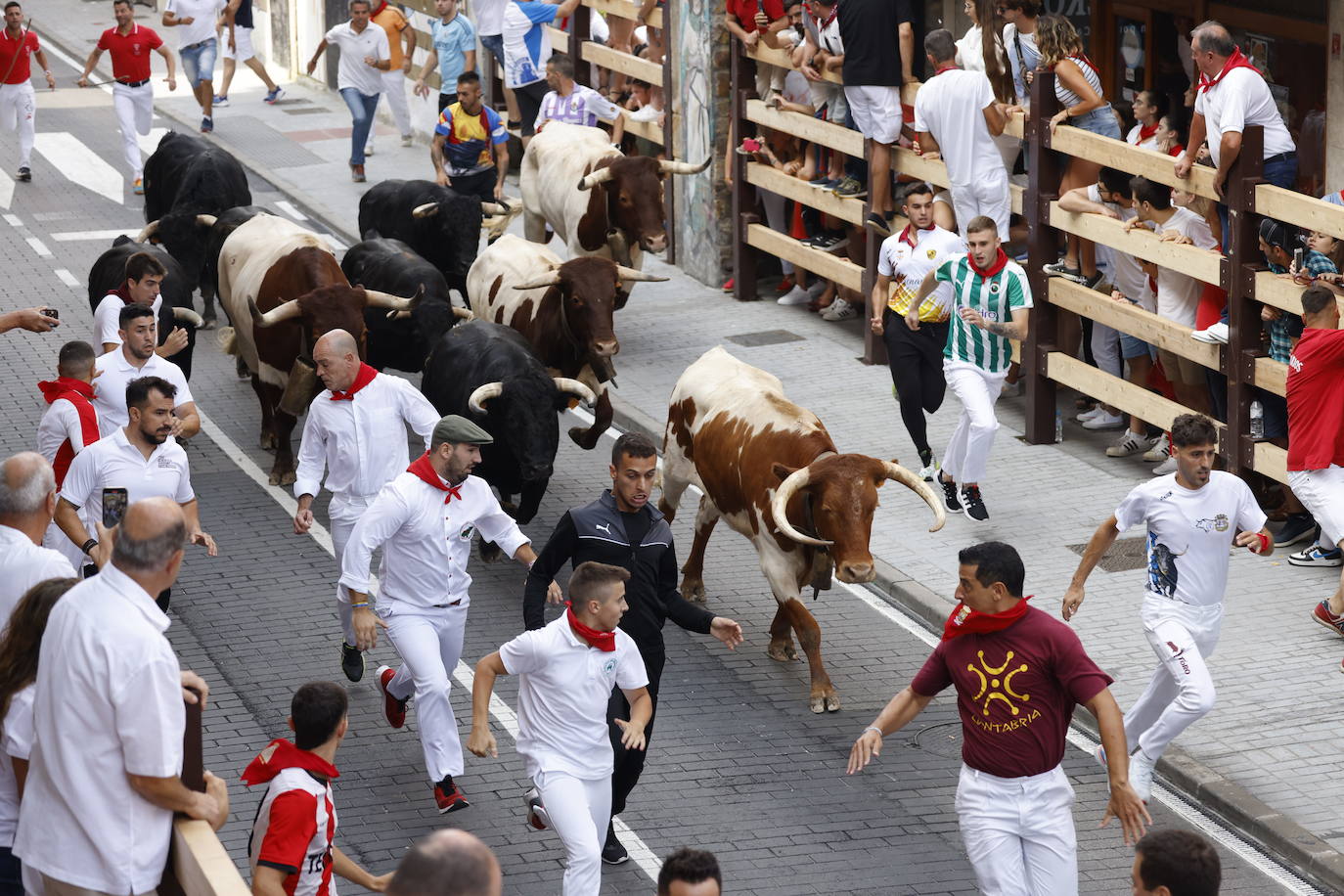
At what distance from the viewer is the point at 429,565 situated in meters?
9.50

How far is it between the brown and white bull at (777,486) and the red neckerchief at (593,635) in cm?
227

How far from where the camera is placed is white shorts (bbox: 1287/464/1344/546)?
38.5 feet

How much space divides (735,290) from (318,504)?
22.1 ft

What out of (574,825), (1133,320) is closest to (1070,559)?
(1133,320)

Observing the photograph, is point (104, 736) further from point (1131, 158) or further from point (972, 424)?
point (1131, 158)

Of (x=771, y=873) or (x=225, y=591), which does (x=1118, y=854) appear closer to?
(x=771, y=873)

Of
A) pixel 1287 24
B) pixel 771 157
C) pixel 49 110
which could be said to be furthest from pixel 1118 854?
pixel 49 110

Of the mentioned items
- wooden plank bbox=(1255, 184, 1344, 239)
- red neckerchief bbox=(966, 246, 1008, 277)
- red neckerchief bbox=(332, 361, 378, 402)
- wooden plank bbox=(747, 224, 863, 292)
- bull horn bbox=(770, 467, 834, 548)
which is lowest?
wooden plank bbox=(747, 224, 863, 292)

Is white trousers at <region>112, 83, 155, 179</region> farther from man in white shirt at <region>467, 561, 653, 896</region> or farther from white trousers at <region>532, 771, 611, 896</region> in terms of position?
white trousers at <region>532, 771, 611, 896</region>

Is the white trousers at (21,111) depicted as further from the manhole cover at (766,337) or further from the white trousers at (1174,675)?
the white trousers at (1174,675)

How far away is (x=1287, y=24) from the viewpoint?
609 inches

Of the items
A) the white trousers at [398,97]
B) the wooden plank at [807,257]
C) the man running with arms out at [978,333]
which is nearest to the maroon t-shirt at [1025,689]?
the man running with arms out at [978,333]

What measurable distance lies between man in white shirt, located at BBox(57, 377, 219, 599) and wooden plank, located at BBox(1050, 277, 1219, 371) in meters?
7.06

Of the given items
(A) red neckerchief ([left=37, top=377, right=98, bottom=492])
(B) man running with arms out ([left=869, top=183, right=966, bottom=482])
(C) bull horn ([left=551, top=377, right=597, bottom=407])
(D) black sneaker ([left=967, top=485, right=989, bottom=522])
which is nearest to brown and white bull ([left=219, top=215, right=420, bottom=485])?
(C) bull horn ([left=551, top=377, right=597, bottom=407])
